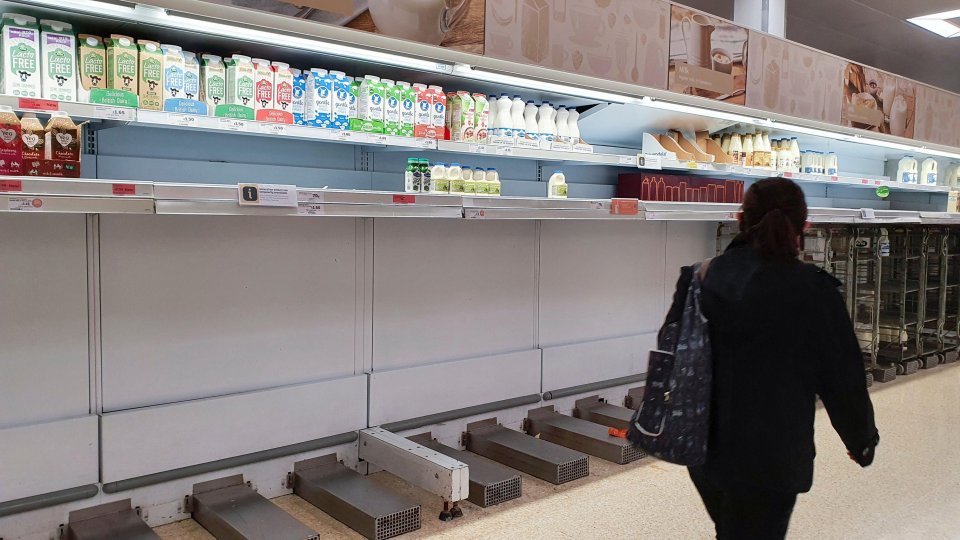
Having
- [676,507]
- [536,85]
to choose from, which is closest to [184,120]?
[536,85]

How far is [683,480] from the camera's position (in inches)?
145

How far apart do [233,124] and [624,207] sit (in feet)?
7.28

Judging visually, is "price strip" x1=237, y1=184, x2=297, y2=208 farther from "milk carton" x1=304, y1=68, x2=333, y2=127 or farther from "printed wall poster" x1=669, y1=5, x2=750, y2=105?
"printed wall poster" x1=669, y1=5, x2=750, y2=105

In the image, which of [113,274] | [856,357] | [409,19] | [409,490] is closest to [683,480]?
[409,490]

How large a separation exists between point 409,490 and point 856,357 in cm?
225

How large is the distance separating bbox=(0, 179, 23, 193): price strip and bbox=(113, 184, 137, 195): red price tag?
10.6 inches

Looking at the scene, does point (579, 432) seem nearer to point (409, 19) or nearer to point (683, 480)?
point (683, 480)

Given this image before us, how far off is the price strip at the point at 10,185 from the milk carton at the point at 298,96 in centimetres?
108

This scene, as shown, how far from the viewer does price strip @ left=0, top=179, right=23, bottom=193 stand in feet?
7.00

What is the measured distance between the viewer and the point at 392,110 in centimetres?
322

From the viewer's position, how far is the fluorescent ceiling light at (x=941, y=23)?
7087 mm

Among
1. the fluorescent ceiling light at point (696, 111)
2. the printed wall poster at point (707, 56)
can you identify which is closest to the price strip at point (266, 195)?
the fluorescent ceiling light at point (696, 111)

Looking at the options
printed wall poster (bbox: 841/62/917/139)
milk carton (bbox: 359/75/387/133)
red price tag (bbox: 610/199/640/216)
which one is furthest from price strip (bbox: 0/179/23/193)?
printed wall poster (bbox: 841/62/917/139)

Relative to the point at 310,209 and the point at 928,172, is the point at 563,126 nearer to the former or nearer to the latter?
the point at 310,209
